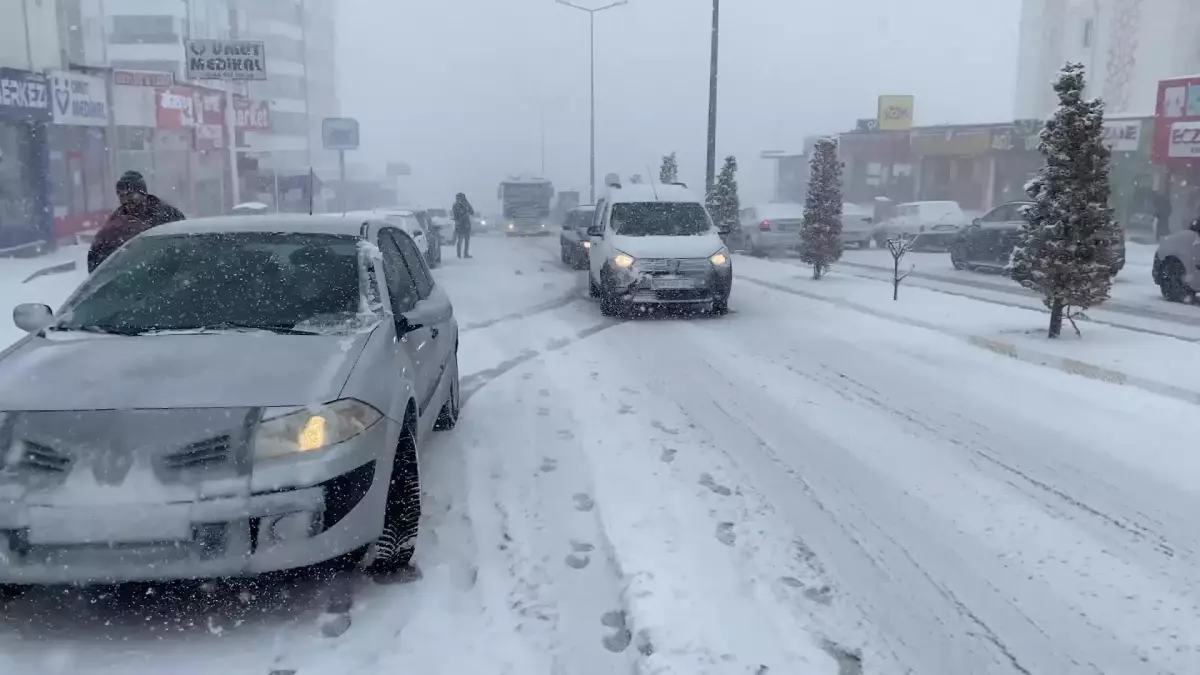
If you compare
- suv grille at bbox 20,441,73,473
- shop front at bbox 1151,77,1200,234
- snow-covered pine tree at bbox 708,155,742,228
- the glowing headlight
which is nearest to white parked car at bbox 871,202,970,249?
snow-covered pine tree at bbox 708,155,742,228

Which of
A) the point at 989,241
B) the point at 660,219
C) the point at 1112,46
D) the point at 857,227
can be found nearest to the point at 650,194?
the point at 660,219

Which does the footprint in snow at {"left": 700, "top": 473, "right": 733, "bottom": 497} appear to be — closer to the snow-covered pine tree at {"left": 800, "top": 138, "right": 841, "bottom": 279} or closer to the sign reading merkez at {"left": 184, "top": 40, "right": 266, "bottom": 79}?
the snow-covered pine tree at {"left": 800, "top": 138, "right": 841, "bottom": 279}

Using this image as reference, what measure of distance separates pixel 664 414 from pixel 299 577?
380 centimetres

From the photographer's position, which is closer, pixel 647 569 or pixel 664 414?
pixel 647 569

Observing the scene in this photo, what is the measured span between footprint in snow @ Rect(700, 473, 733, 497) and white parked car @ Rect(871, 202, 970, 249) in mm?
24134

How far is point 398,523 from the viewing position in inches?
180

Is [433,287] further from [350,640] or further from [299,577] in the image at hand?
[350,640]

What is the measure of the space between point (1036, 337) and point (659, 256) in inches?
185

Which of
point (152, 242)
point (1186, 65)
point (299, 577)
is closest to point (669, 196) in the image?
point (152, 242)

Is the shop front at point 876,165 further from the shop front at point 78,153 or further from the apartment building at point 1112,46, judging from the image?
the shop front at point 78,153

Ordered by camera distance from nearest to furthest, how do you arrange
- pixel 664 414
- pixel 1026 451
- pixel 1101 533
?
pixel 1101 533, pixel 1026 451, pixel 664 414

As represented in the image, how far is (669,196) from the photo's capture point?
14766 millimetres

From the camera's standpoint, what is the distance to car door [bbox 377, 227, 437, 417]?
536 centimetres

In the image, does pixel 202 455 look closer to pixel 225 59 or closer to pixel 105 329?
pixel 105 329
